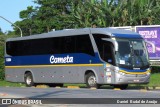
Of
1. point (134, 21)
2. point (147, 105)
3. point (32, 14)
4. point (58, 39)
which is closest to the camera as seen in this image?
point (147, 105)

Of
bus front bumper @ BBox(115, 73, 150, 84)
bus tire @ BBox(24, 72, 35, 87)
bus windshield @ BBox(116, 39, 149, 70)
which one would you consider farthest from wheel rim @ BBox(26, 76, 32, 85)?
bus windshield @ BBox(116, 39, 149, 70)

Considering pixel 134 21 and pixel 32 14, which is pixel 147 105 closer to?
pixel 134 21

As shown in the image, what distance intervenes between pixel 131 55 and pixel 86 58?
264cm

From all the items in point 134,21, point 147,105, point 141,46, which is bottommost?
point 147,105

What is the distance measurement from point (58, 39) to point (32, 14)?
63.2 metres

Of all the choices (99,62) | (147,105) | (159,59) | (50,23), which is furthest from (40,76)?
(50,23)

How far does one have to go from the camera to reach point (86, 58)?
27719 millimetres

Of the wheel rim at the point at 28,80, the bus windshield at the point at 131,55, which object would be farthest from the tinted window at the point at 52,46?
the bus windshield at the point at 131,55

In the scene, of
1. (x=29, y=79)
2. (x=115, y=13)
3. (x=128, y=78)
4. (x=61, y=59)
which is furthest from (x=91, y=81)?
(x=115, y=13)

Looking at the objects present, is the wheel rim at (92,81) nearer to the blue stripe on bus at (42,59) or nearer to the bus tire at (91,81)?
the bus tire at (91,81)

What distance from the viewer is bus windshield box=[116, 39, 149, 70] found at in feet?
86.3

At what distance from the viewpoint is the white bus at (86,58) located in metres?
26.4

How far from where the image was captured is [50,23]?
82.3 meters

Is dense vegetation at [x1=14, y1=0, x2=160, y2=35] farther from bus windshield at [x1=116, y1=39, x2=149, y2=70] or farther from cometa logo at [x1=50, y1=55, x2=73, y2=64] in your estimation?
bus windshield at [x1=116, y1=39, x2=149, y2=70]
